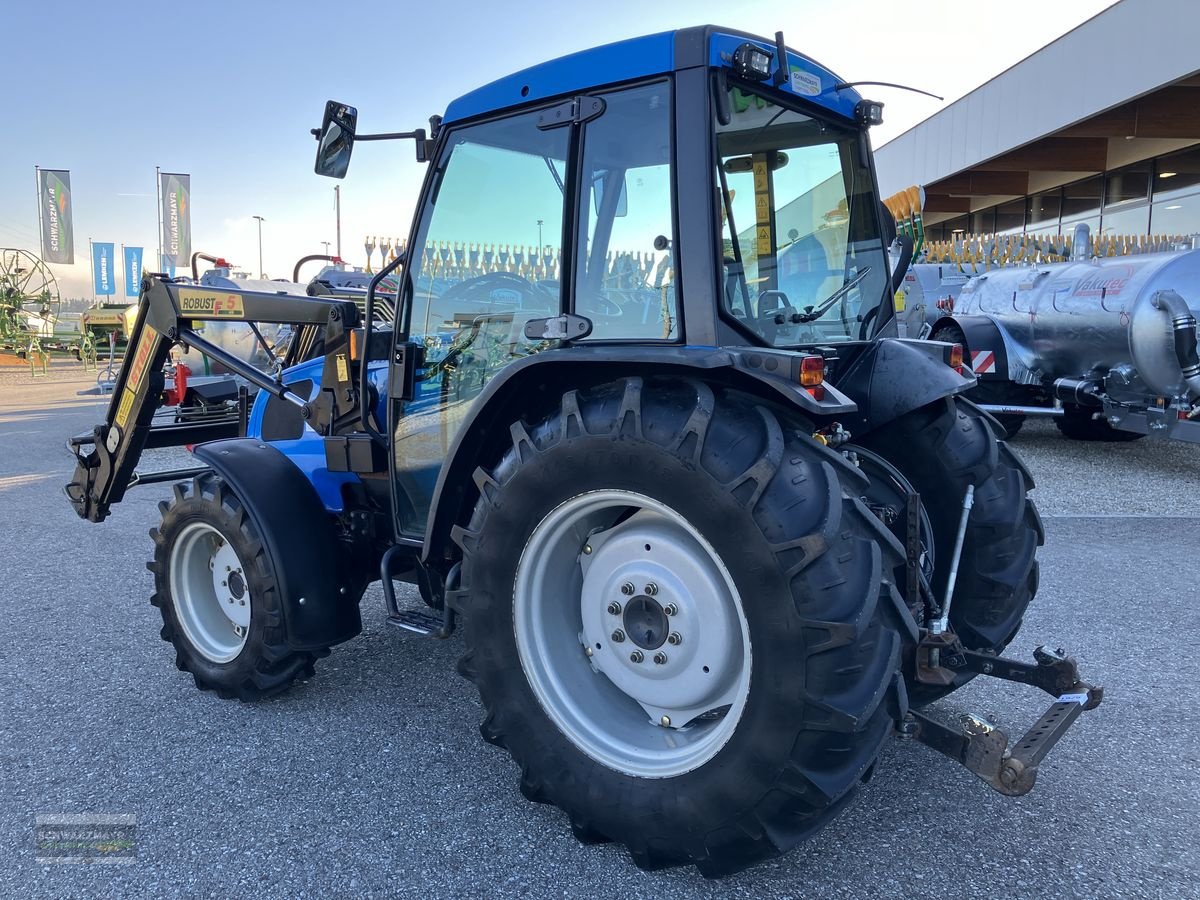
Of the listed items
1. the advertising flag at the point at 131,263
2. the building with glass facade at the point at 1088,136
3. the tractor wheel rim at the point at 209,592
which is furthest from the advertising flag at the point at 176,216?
the tractor wheel rim at the point at 209,592

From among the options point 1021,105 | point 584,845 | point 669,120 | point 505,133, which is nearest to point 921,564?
point 584,845

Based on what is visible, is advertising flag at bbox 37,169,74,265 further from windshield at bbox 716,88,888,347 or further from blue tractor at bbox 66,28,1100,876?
windshield at bbox 716,88,888,347

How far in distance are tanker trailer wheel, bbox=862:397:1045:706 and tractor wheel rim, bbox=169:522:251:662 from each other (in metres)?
2.74

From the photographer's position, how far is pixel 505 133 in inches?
115

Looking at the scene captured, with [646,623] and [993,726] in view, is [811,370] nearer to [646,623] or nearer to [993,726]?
[646,623]

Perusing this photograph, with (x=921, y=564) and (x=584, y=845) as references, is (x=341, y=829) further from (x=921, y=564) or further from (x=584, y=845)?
(x=921, y=564)

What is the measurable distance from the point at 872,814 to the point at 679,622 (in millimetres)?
964

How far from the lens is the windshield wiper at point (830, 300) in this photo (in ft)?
9.51

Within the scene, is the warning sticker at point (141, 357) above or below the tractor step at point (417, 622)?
above

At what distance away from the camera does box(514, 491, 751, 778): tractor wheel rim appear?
7.67ft

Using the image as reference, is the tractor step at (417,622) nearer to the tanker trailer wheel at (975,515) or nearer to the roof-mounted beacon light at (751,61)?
the tanker trailer wheel at (975,515)

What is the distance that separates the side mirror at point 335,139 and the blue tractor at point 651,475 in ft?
0.04

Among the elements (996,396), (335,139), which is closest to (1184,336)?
(996,396)

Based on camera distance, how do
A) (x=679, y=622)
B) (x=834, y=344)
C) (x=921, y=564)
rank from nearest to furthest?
1. (x=679, y=622)
2. (x=921, y=564)
3. (x=834, y=344)
